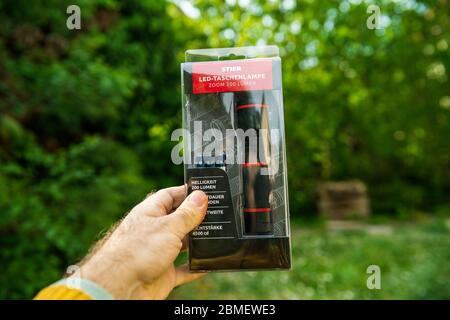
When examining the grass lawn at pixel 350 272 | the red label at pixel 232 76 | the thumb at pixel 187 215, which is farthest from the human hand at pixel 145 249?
the grass lawn at pixel 350 272

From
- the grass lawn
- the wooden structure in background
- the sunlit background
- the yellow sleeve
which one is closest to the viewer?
the yellow sleeve

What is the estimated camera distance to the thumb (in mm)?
1043

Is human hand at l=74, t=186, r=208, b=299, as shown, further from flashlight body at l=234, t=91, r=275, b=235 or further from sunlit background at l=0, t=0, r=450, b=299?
sunlit background at l=0, t=0, r=450, b=299

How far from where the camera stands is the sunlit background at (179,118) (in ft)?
10.1

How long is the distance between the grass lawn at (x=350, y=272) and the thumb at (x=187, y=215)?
1.89m

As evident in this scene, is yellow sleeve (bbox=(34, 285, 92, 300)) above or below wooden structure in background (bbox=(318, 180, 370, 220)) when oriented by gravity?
above

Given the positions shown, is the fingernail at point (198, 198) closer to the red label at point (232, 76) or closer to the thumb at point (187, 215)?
the thumb at point (187, 215)

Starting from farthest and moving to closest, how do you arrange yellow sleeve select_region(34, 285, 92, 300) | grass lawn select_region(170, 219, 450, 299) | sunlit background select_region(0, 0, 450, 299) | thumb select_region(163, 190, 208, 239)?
grass lawn select_region(170, 219, 450, 299) → sunlit background select_region(0, 0, 450, 299) → thumb select_region(163, 190, 208, 239) → yellow sleeve select_region(34, 285, 92, 300)

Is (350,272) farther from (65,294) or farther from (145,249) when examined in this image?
(65,294)

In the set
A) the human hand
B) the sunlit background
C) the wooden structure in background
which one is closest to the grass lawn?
the sunlit background

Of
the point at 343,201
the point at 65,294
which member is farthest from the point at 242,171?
the point at 343,201

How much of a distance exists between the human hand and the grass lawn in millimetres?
1844

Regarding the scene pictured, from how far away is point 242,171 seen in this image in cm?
109

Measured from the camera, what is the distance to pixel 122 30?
159 inches
